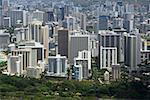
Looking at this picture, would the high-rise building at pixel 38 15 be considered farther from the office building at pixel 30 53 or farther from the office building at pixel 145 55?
the office building at pixel 145 55

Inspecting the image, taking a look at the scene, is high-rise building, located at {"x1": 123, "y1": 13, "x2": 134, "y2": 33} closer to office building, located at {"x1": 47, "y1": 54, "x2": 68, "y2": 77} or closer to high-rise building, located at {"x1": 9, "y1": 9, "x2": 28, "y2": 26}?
office building, located at {"x1": 47, "y1": 54, "x2": 68, "y2": 77}

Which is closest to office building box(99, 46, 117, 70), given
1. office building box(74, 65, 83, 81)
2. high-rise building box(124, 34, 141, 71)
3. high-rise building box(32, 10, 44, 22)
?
high-rise building box(124, 34, 141, 71)

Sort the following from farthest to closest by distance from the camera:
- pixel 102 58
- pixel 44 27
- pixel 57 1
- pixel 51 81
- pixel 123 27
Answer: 1. pixel 44 27
2. pixel 123 27
3. pixel 57 1
4. pixel 102 58
5. pixel 51 81

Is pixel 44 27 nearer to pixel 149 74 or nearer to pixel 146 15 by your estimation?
pixel 146 15

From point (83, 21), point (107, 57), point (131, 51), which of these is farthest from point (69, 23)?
point (131, 51)

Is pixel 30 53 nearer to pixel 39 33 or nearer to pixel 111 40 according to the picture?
pixel 39 33

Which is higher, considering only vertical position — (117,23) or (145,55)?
(117,23)

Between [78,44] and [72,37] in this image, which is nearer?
[78,44]

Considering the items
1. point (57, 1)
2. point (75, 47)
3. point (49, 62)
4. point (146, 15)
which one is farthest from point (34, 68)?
point (146, 15)
